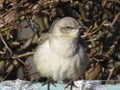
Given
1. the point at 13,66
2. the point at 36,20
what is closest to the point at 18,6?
the point at 36,20

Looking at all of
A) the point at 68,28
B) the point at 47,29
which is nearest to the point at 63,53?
the point at 68,28

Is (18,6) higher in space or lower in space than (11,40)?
higher

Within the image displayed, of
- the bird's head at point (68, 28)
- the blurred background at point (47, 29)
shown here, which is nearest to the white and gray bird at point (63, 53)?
the bird's head at point (68, 28)

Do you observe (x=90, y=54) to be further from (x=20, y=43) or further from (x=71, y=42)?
(x=71, y=42)

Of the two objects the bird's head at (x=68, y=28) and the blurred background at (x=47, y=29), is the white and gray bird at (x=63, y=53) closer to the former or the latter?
the bird's head at (x=68, y=28)

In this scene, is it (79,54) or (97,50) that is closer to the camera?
(79,54)

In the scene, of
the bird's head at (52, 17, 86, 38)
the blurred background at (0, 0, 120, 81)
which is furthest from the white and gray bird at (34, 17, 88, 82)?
the blurred background at (0, 0, 120, 81)

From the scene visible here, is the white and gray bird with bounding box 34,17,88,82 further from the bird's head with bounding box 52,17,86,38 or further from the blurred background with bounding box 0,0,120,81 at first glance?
the blurred background with bounding box 0,0,120,81
